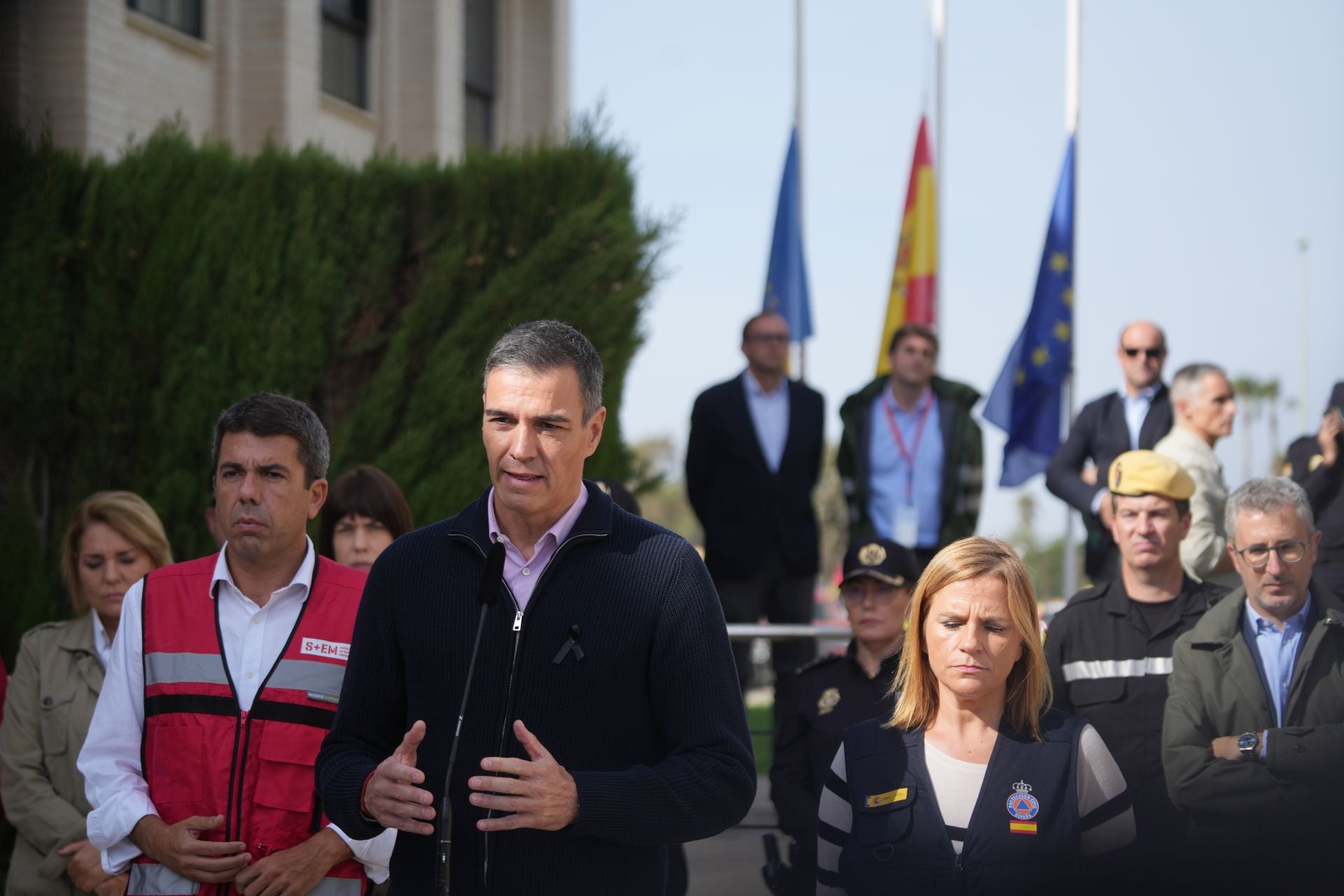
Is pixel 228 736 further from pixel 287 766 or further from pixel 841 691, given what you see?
pixel 841 691

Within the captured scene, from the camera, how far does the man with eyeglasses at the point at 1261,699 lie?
15.3ft

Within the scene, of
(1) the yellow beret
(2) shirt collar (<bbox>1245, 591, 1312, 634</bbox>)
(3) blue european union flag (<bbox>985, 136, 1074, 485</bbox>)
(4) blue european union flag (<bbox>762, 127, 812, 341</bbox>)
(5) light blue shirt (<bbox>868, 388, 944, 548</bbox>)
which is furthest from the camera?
(4) blue european union flag (<bbox>762, 127, 812, 341</bbox>)

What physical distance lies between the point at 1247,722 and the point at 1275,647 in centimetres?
33

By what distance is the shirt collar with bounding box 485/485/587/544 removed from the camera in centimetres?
321

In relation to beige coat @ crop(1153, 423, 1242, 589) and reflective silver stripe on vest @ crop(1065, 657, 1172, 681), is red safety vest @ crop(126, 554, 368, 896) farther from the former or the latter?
beige coat @ crop(1153, 423, 1242, 589)

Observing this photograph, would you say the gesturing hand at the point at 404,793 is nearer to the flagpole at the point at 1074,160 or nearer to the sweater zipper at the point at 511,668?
the sweater zipper at the point at 511,668

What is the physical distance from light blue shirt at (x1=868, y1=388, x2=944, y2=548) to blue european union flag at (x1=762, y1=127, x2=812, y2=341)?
3.83 m

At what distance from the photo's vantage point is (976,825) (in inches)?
146

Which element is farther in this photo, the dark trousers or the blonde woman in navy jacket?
the dark trousers

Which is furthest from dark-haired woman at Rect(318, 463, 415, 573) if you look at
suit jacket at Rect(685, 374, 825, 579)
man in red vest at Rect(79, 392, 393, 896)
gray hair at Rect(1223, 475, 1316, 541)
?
gray hair at Rect(1223, 475, 1316, 541)

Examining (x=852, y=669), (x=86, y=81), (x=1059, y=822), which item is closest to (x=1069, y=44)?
(x=86, y=81)

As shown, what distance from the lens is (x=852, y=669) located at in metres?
5.80

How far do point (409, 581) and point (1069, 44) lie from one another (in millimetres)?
11974

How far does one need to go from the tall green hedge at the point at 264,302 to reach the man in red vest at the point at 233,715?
4.50m
